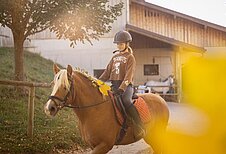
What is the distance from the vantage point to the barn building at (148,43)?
68.7ft

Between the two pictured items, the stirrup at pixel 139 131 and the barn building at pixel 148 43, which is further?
the barn building at pixel 148 43

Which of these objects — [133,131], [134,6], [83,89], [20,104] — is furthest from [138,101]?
[134,6]

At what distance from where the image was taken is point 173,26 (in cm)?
2569

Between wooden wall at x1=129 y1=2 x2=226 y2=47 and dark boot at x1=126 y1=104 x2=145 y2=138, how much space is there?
2046 cm

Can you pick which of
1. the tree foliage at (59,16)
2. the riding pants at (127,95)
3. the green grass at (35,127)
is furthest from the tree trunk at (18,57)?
the riding pants at (127,95)

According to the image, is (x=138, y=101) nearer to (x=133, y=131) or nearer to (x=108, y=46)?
(x=133, y=131)

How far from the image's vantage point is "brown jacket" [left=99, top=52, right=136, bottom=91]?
5.41 metres

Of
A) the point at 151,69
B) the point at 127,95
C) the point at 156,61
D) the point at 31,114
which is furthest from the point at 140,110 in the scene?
the point at 156,61

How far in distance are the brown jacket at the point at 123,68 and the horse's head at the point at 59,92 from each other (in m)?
0.95

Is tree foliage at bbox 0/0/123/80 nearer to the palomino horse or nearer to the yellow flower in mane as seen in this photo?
the yellow flower in mane

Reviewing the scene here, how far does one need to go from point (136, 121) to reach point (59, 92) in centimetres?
146

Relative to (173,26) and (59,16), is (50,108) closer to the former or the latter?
(59,16)

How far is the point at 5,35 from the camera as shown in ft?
71.4

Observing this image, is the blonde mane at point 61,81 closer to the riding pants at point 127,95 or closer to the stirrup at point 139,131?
the riding pants at point 127,95
